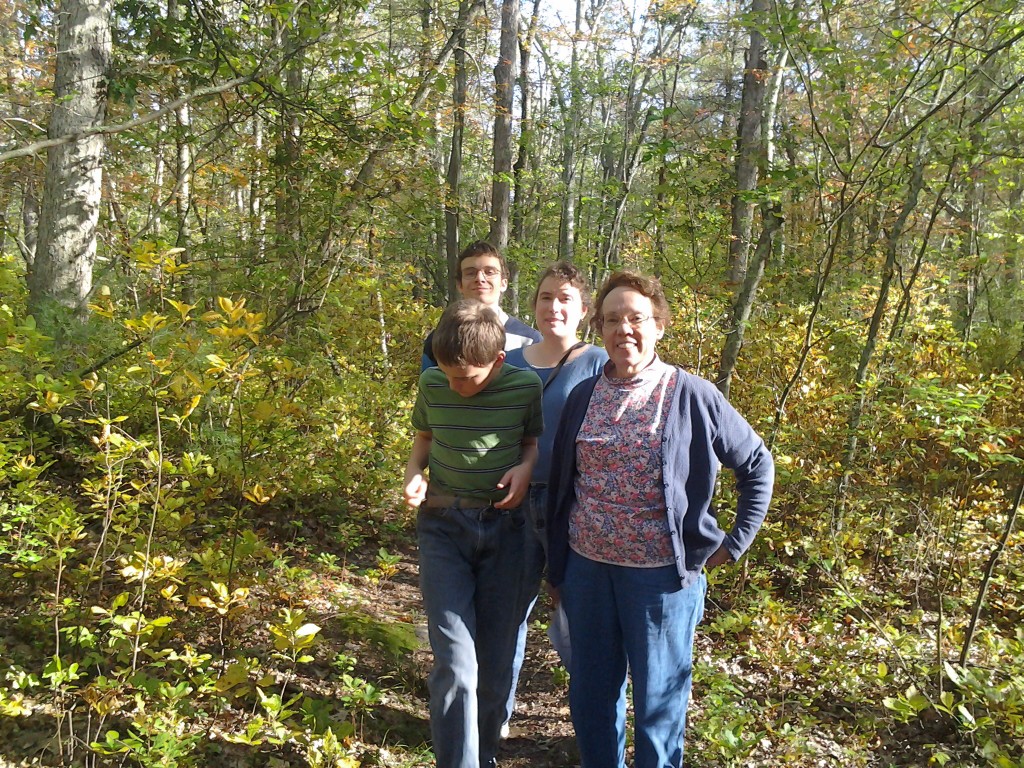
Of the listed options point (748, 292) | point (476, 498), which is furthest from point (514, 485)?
point (748, 292)

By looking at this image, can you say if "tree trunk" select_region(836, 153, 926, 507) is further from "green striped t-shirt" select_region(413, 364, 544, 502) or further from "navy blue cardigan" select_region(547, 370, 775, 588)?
"green striped t-shirt" select_region(413, 364, 544, 502)

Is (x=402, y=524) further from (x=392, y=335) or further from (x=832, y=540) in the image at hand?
(x=392, y=335)

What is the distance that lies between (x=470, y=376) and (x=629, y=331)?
58 centimetres

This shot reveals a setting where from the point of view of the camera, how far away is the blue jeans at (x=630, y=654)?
7.33 ft

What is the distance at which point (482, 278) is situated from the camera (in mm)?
3174

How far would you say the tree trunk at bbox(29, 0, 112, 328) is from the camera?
4473 millimetres

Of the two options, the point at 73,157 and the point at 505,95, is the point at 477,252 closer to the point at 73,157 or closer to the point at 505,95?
the point at 73,157

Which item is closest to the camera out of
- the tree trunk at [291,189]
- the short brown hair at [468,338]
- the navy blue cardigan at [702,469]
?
the navy blue cardigan at [702,469]

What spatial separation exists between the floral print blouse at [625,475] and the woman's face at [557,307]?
625 mm

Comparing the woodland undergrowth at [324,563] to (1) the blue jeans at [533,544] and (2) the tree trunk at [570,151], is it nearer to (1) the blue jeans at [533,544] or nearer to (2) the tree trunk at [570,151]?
(1) the blue jeans at [533,544]

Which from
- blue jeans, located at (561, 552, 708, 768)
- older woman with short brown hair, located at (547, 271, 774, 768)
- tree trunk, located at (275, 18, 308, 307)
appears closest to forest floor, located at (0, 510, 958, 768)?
blue jeans, located at (561, 552, 708, 768)

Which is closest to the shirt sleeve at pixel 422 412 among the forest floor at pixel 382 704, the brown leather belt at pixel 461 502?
the brown leather belt at pixel 461 502

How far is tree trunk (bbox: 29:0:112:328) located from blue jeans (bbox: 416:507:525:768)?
3.47 metres

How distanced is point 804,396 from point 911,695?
272 cm
